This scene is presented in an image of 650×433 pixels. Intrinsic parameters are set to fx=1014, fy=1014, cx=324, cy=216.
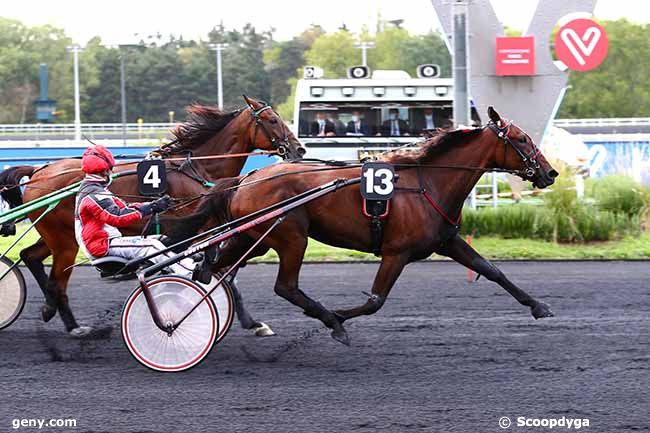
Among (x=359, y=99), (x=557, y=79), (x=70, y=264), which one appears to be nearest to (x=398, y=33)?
(x=359, y=99)

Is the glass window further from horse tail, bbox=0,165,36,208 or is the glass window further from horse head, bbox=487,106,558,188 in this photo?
horse head, bbox=487,106,558,188

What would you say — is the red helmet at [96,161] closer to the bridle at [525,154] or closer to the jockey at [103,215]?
the jockey at [103,215]

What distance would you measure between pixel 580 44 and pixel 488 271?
9806mm

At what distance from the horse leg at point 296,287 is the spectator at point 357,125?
12767 millimetres

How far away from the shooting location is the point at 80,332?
7.18m

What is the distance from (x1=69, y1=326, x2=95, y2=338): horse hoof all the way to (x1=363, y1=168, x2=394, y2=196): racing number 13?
2.32 meters

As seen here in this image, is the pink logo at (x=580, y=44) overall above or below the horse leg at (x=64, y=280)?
above

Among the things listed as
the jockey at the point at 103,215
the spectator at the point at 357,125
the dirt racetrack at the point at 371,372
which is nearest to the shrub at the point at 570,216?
the dirt racetrack at the point at 371,372

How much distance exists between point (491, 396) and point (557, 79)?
1090 cm

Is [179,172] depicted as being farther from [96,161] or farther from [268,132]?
[96,161]

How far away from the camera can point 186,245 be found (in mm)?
6664

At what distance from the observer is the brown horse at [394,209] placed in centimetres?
652

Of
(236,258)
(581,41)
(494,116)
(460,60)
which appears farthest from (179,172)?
(581,41)

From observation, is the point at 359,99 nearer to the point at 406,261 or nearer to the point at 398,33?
the point at 406,261
